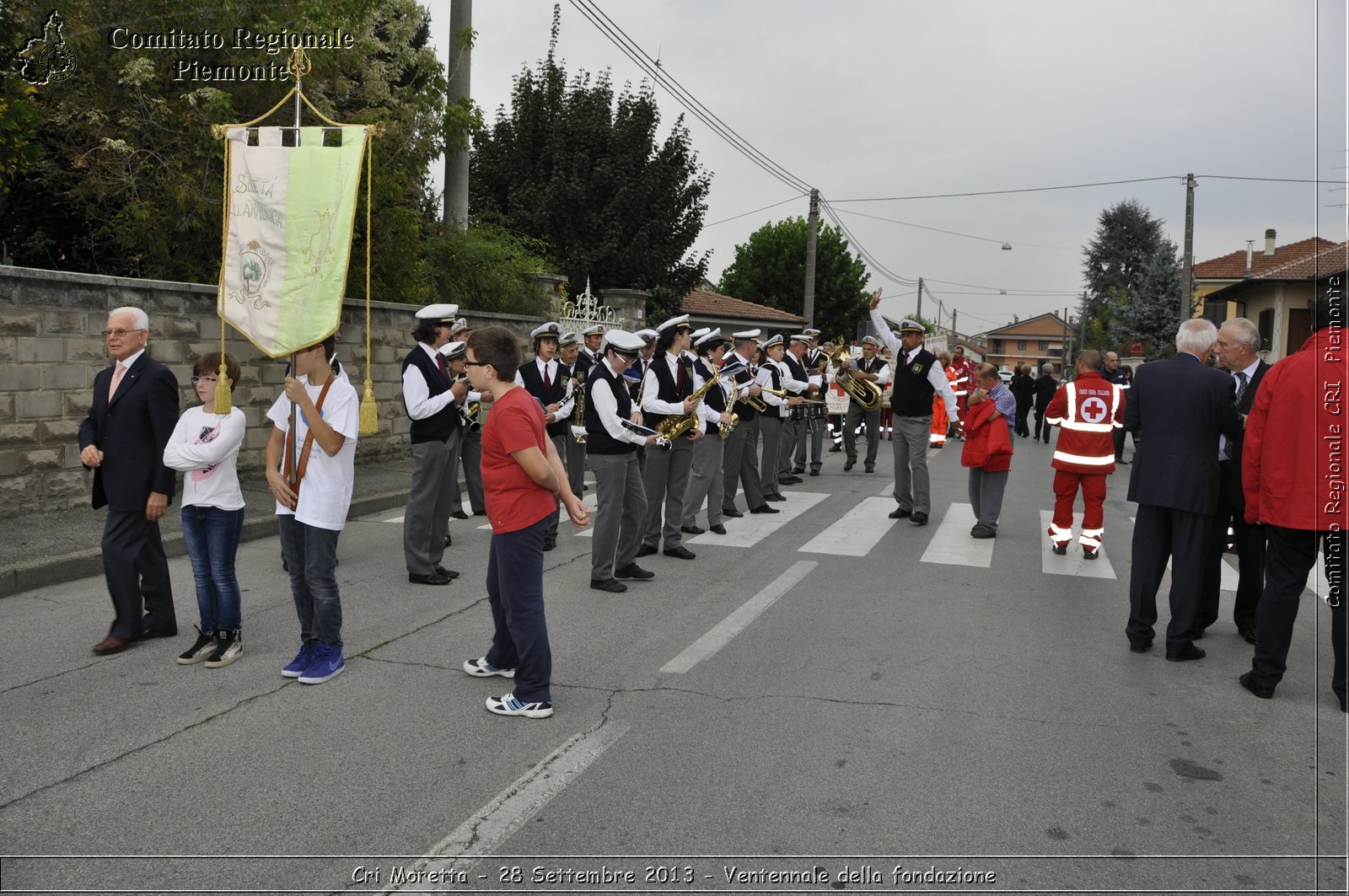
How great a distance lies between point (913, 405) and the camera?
436 inches

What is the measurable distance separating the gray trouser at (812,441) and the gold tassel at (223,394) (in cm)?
1018

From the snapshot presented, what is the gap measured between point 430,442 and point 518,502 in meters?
3.22

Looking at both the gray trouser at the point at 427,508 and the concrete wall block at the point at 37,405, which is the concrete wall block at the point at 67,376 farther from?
the gray trouser at the point at 427,508

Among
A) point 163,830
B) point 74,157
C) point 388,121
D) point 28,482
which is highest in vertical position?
point 388,121

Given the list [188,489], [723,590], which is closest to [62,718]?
[188,489]

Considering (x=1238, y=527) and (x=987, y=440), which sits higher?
(x=987, y=440)

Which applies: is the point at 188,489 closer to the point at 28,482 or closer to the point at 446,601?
the point at 446,601

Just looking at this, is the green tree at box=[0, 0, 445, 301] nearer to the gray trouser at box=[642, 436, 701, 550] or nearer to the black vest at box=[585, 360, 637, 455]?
the black vest at box=[585, 360, 637, 455]

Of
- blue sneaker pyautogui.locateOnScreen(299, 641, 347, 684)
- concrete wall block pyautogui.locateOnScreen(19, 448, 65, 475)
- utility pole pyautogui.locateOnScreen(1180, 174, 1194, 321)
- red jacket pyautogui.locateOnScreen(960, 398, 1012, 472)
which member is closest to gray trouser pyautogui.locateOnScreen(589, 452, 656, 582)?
blue sneaker pyautogui.locateOnScreen(299, 641, 347, 684)

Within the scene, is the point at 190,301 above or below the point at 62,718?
above

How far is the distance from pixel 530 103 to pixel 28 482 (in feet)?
64.5

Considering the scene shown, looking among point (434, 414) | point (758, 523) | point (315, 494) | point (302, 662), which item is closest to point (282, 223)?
point (434, 414)

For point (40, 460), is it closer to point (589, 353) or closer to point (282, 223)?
point (282, 223)

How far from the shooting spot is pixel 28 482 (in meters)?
8.79
